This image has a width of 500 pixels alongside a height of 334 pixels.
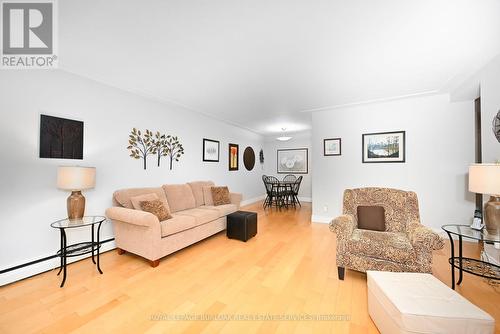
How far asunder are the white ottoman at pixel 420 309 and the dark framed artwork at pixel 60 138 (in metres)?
3.61

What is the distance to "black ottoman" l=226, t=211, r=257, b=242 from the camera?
317cm

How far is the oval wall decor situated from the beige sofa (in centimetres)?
276

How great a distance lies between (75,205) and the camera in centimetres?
221

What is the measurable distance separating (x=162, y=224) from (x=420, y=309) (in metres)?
2.52

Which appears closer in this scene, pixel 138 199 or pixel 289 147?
pixel 138 199

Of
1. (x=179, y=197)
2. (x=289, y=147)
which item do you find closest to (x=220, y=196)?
(x=179, y=197)

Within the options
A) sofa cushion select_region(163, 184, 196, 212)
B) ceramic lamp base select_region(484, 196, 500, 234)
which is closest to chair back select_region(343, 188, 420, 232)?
ceramic lamp base select_region(484, 196, 500, 234)

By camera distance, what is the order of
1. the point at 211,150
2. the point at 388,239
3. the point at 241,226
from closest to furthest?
the point at 388,239 < the point at 241,226 < the point at 211,150

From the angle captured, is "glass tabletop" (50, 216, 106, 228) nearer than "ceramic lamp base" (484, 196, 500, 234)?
No

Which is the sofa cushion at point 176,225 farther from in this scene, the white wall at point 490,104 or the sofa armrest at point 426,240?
the white wall at point 490,104

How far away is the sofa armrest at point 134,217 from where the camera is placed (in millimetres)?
2324

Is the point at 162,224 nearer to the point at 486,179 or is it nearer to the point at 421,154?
the point at 486,179

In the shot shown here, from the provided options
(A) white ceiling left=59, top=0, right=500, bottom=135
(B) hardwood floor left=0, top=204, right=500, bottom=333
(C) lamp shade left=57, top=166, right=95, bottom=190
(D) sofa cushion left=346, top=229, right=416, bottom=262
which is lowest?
(B) hardwood floor left=0, top=204, right=500, bottom=333

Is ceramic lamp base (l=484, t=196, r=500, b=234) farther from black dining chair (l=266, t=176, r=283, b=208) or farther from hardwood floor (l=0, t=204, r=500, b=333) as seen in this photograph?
black dining chair (l=266, t=176, r=283, b=208)
